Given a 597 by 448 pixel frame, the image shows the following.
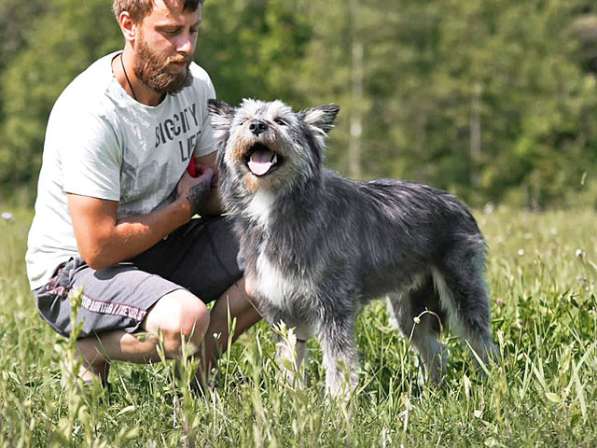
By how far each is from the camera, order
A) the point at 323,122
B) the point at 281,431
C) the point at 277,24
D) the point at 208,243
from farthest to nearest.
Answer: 1. the point at 277,24
2. the point at 208,243
3. the point at 323,122
4. the point at 281,431

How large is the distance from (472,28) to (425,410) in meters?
35.1

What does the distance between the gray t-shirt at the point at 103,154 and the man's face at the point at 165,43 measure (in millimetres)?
164

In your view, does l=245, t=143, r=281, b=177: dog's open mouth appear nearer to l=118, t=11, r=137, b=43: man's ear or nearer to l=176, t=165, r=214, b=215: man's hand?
l=176, t=165, r=214, b=215: man's hand

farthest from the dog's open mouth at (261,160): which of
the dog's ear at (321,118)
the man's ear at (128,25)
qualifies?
the man's ear at (128,25)

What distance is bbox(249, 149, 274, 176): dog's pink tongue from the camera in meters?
4.53

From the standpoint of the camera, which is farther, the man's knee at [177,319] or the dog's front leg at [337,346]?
the dog's front leg at [337,346]

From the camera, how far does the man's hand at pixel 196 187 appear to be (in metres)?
4.68

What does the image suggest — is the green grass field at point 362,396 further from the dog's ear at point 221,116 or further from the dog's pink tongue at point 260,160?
the dog's ear at point 221,116

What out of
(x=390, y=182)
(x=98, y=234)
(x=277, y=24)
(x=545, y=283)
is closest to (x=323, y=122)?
(x=390, y=182)

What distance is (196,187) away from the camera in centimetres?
473

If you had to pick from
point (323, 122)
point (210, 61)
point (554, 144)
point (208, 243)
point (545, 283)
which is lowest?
point (554, 144)

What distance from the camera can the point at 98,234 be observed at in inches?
169

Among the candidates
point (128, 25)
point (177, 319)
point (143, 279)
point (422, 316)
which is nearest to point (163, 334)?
point (177, 319)

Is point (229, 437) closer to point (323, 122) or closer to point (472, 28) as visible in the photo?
point (323, 122)
